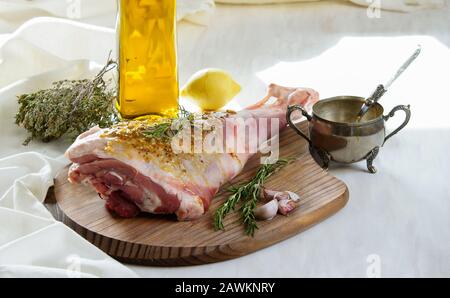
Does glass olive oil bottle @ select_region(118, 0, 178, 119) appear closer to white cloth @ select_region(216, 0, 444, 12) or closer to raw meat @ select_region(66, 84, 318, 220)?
raw meat @ select_region(66, 84, 318, 220)

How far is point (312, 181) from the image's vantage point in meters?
2.61

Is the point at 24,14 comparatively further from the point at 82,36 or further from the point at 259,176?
the point at 259,176

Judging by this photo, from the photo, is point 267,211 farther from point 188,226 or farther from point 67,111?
point 67,111

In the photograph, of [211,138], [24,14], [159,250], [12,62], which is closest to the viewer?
[159,250]

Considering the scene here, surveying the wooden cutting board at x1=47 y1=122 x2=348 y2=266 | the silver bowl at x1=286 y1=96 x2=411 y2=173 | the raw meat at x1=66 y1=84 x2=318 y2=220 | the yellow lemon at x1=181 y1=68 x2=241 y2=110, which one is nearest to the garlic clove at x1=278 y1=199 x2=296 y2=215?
the wooden cutting board at x1=47 y1=122 x2=348 y2=266

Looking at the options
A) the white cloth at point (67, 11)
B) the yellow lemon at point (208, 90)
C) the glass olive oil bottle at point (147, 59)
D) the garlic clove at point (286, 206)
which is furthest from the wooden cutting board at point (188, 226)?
the white cloth at point (67, 11)

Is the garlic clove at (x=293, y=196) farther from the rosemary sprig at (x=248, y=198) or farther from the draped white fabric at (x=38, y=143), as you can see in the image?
the draped white fabric at (x=38, y=143)

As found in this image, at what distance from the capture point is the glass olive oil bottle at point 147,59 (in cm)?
279

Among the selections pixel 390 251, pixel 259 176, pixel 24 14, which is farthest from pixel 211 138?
pixel 24 14

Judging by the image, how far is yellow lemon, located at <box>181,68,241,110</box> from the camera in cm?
308

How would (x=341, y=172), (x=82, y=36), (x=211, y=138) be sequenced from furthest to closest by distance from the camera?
(x=82, y=36) → (x=341, y=172) → (x=211, y=138)

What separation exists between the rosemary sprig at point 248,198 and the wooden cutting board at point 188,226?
19 millimetres

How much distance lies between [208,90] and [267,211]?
0.79m

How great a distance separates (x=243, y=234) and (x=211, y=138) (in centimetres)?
34
